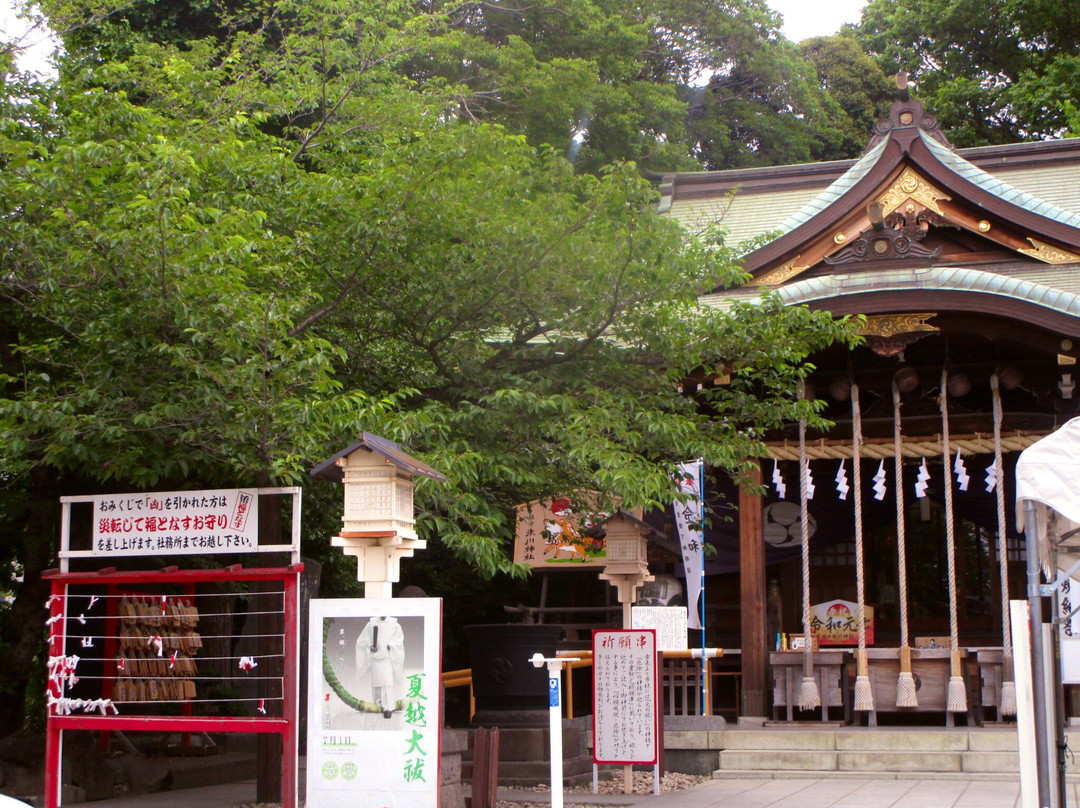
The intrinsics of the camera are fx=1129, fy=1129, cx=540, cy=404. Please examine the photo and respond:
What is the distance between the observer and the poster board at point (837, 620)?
45.0ft

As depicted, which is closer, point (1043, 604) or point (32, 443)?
point (1043, 604)

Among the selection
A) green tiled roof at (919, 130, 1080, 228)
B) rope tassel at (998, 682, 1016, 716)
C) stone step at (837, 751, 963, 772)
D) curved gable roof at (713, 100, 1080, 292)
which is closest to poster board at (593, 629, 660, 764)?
stone step at (837, 751, 963, 772)

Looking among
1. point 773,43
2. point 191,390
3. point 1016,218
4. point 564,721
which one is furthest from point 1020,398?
point 773,43

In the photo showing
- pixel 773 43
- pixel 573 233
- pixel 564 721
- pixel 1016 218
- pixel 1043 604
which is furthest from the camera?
pixel 773 43

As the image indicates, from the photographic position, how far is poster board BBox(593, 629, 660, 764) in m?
9.21

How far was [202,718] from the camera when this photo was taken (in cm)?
695

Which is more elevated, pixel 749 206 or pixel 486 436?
pixel 749 206

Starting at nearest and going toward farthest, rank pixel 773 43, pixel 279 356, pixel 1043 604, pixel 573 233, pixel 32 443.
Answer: pixel 1043 604, pixel 279 356, pixel 32 443, pixel 573 233, pixel 773 43

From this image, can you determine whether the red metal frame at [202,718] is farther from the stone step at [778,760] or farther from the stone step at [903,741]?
the stone step at [903,741]

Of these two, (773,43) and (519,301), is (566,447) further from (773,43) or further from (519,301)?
(773,43)

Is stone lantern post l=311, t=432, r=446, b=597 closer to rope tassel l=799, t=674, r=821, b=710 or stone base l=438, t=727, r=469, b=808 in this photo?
stone base l=438, t=727, r=469, b=808

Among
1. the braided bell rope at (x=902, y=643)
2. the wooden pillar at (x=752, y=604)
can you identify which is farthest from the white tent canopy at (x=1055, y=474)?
the wooden pillar at (x=752, y=604)

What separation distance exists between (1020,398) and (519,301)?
23.4 ft

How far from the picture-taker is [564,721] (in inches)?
418
